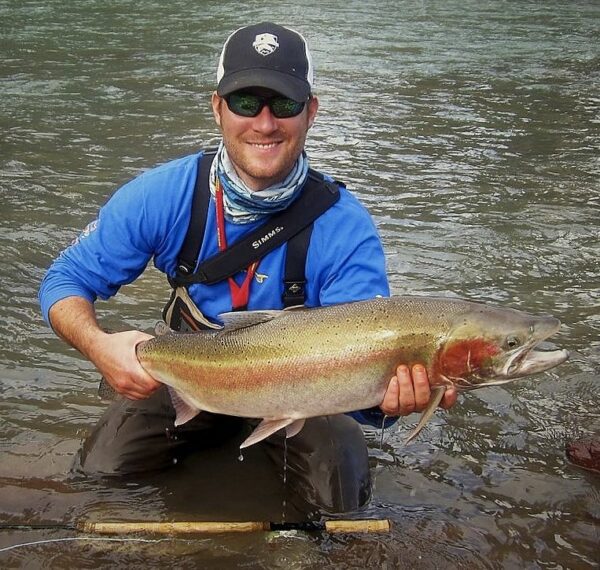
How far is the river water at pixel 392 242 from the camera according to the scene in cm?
388

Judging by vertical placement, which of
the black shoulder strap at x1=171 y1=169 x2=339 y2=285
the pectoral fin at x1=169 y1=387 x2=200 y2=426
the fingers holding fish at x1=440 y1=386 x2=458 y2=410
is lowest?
the pectoral fin at x1=169 y1=387 x2=200 y2=426

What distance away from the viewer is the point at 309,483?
403 cm

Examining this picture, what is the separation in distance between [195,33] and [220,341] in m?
18.2

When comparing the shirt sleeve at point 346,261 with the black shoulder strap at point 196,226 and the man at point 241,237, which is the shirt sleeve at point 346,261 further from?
the black shoulder strap at point 196,226

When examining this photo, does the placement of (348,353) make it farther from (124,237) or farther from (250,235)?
(124,237)

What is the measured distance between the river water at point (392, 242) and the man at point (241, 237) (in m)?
0.38

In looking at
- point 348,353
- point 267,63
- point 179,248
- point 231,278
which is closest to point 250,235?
point 231,278

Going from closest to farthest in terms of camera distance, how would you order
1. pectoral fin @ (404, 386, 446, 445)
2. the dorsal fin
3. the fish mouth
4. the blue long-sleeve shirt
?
the fish mouth, pectoral fin @ (404, 386, 446, 445), the dorsal fin, the blue long-sleeve shirt

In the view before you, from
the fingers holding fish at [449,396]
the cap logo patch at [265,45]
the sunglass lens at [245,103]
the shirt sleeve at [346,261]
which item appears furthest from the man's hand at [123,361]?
the cap logo patch at [265,45]

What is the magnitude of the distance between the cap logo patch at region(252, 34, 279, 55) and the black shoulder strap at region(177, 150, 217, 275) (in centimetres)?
64

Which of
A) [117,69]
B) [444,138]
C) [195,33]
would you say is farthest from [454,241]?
[195,33]

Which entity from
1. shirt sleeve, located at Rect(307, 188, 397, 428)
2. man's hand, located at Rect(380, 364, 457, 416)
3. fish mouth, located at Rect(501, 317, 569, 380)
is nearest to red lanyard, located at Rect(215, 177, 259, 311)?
shirt sleeve, located at Rect(307, 188, 397, 428)

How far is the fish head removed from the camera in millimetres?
3062

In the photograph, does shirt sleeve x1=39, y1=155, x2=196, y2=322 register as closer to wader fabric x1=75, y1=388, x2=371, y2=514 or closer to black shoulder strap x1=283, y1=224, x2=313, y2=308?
black shoulder strap x1=283, y1=224, x2=313, y2=308
